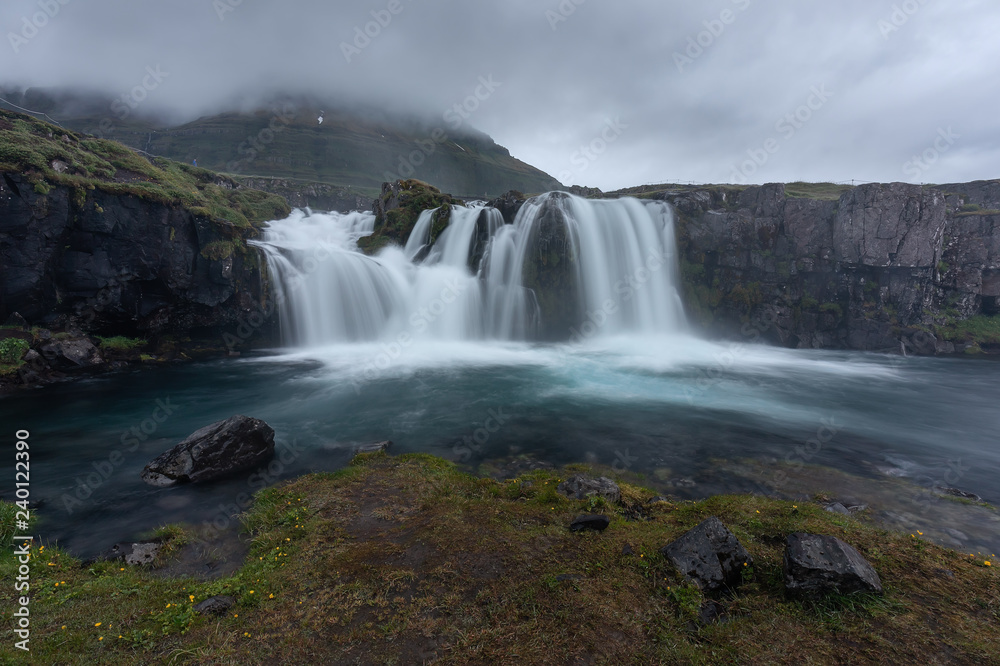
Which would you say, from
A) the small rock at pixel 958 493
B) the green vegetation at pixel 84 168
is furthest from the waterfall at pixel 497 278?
the small rock at pixel 958 493

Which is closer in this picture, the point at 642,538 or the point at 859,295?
the point at 642,538

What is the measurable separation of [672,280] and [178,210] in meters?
35.2

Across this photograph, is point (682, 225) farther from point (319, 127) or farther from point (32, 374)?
point (319, 127)

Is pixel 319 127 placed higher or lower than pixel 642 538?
higher

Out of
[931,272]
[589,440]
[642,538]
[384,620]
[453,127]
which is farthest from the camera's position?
[453,127]

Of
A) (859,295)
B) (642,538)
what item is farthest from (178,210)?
(859,295)

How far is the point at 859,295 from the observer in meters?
34.0

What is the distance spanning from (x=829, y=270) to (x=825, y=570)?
127 ft

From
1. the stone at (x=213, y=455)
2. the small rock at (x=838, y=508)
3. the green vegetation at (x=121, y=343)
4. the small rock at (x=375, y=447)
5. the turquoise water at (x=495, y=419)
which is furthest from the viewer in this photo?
the green vegetation at (x=121, y=343)

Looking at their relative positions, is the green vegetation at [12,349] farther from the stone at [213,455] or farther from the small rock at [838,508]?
the small rock at [838,508]
